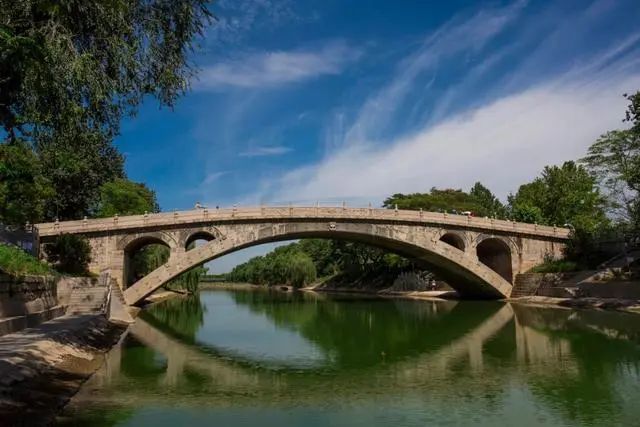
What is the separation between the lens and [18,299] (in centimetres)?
1820

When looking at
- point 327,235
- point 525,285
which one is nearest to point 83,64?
point 327,235

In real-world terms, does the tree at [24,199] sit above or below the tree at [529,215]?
below

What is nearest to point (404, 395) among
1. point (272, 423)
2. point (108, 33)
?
point (272, 423)

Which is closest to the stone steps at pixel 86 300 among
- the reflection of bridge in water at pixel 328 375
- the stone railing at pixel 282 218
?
the reflection of bridge in water at pixel 328 375

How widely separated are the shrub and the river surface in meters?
8.71

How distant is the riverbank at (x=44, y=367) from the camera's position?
33.3ft

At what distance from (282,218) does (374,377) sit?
26374 mm

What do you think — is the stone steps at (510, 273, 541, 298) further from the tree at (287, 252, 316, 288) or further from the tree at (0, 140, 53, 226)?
the tree at (287, 252, 316, 288)

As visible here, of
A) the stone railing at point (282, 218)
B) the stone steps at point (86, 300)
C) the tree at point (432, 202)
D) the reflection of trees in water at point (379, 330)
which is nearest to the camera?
the reflection of trees in water at point (379, 330)

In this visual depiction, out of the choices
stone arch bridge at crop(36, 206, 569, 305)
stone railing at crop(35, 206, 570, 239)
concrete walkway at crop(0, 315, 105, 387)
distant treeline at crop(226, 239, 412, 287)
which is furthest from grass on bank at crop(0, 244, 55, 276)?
distant treeline at crop(226, 239, 412, 287)

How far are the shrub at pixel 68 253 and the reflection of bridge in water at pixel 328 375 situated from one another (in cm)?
1354

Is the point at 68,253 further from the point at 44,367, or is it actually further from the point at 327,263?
the point at 327,263

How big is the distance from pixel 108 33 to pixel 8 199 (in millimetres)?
23970

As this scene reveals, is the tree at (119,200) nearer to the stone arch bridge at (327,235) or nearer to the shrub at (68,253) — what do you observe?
the stone arch bridge at (327,235)
